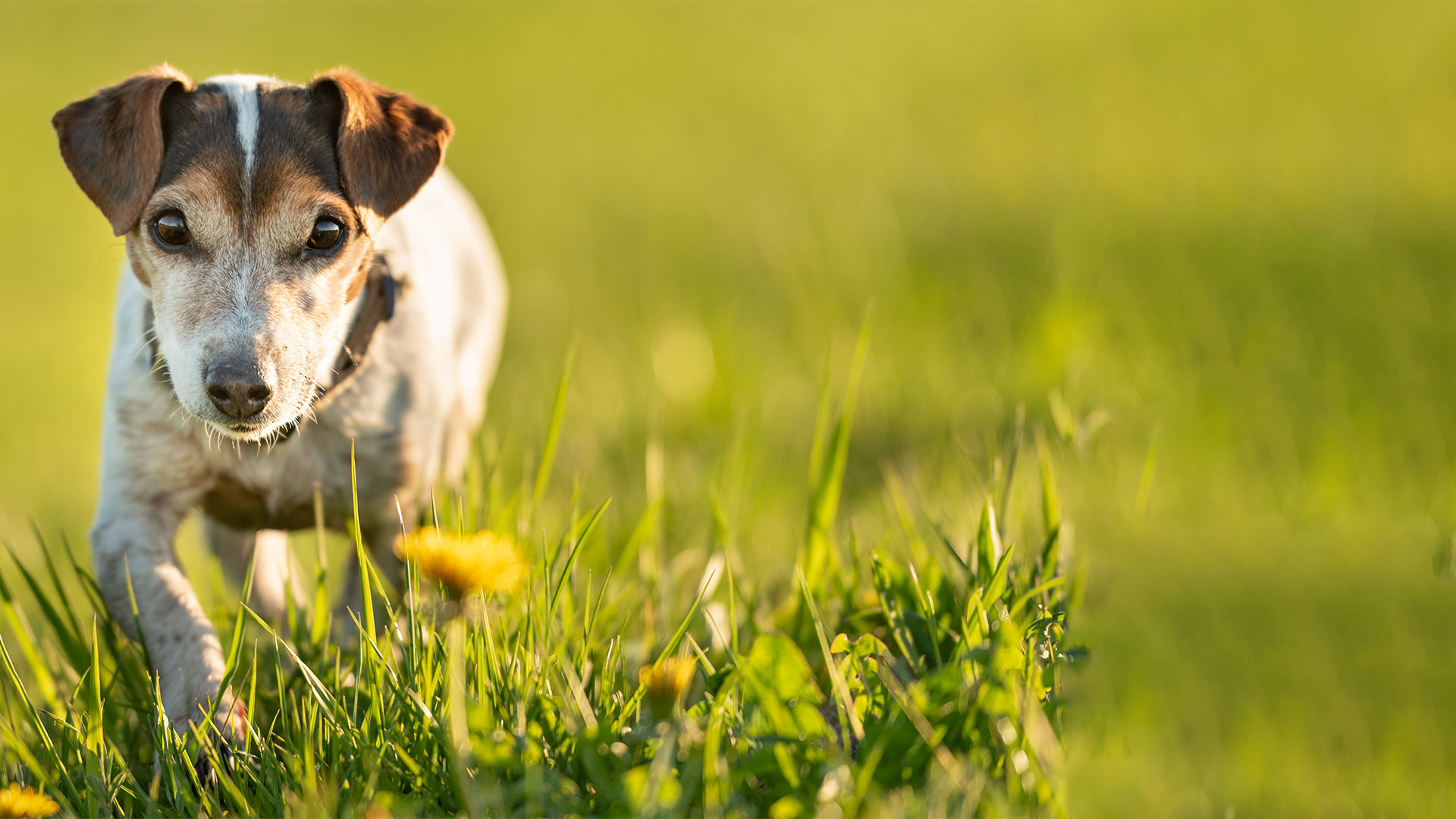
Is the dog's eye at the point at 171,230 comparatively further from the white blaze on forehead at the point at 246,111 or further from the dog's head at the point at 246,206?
the white blaze on forehead at the point at 246,111

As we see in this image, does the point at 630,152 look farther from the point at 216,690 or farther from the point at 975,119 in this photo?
the point at 216,690

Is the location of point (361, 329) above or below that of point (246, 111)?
below

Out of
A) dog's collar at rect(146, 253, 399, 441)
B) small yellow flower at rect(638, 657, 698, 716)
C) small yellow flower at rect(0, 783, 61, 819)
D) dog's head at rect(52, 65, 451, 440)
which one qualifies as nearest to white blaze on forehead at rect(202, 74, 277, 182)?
dog's head at rect(52, 65, 451, 440)

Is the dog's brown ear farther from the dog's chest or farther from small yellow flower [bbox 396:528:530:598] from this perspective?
small yellow flower [bbox 396:528:530:598]

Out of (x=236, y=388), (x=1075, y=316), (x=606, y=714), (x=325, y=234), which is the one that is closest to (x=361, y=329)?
(x=325, y=234)

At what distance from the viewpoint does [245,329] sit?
2.56m

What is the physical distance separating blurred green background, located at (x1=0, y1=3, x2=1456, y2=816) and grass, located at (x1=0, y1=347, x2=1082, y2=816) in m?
0.18

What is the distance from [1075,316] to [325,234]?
9.61ft

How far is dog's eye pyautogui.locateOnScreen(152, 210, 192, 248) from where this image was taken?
270 cm

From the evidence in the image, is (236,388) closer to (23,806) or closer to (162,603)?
(162,603)

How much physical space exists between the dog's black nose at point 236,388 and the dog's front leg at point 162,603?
0.48 meters

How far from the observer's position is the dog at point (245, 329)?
259 centimetres

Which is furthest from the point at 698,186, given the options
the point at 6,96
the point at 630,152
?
the point at 6,96

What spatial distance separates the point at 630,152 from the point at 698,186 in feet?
3.75
